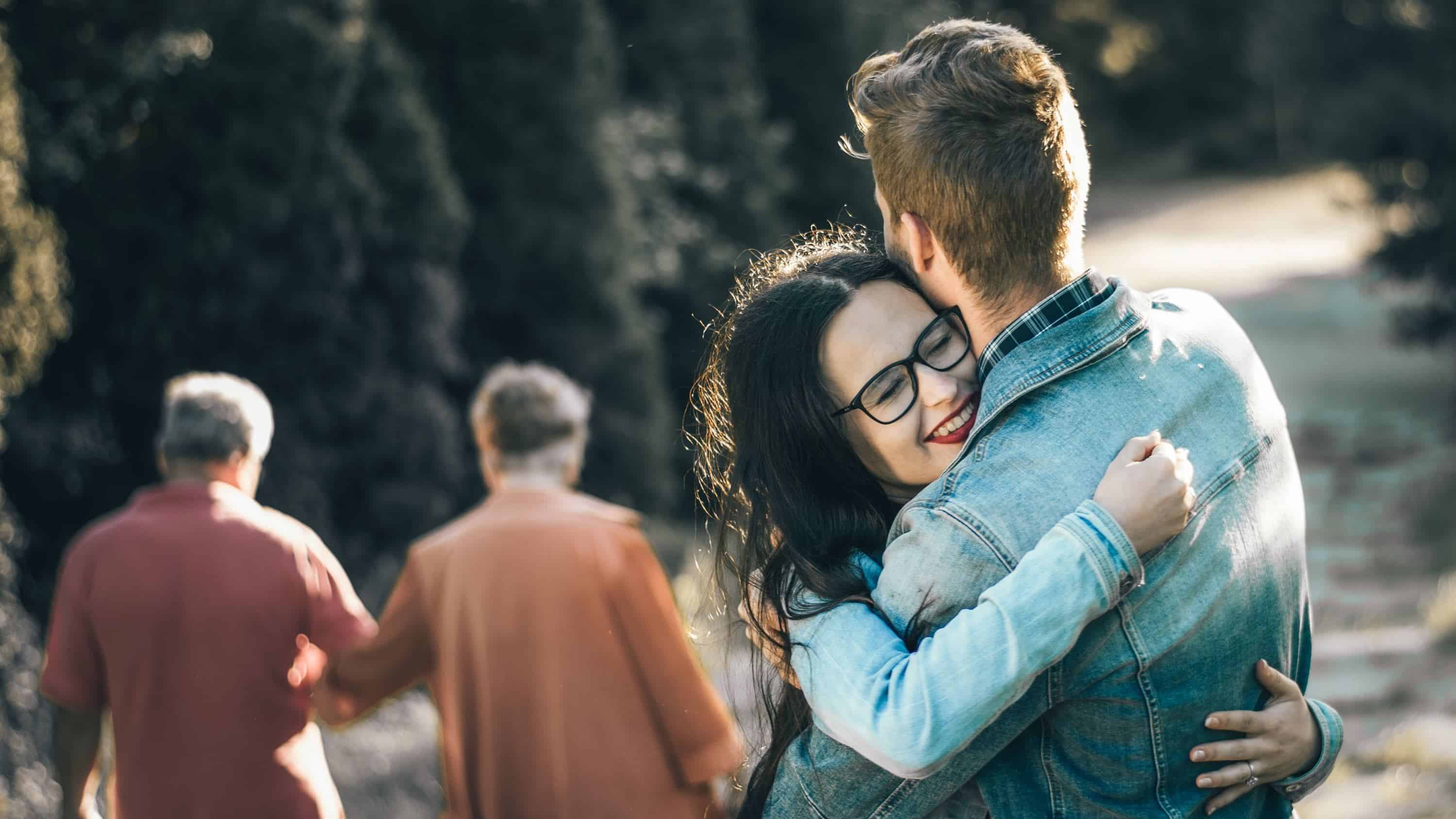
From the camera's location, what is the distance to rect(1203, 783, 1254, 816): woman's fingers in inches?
71.5

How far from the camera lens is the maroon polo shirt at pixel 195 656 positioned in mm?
3320

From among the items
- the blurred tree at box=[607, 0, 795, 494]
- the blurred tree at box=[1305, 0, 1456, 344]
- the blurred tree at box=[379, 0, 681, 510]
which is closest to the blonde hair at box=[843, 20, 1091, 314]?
the blurred tree at box=[379, 0, 681, 510]

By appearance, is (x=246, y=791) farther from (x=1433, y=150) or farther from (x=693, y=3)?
(x=1433, y=150)

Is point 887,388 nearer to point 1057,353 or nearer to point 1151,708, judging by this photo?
point 1057,353

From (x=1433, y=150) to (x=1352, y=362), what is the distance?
13.5 ft

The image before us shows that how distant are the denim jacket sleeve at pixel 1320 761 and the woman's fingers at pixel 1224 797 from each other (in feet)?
0.35

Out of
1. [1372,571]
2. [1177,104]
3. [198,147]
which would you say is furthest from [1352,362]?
[1177,104]

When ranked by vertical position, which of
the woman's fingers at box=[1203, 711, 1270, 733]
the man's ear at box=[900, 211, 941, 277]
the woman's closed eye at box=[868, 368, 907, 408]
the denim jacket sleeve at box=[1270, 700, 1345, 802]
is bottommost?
the denim jacket sleeve at box=[1270, 700, 1345, 802]

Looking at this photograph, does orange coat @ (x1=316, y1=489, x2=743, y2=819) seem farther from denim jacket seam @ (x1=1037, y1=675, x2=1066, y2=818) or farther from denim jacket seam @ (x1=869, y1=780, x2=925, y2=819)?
denim jacket seam @ (x1=1037, y1=675, x2=1066, y2=818)

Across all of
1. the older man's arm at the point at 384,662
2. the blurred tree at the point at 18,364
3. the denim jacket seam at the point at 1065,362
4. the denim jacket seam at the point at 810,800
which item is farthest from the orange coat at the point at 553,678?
the blurred tree at the point at 18,364

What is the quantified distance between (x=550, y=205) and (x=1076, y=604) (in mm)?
8175

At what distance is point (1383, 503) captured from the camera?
10797mm

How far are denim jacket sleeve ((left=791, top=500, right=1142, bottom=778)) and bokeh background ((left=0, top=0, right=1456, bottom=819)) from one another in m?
0.93

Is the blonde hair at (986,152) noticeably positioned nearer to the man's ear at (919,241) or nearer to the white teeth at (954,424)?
the man's ear at (919,241)
